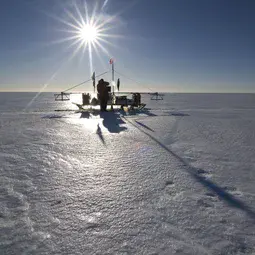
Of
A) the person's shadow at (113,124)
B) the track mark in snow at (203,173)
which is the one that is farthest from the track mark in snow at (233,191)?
the person's shadow at (113,124)

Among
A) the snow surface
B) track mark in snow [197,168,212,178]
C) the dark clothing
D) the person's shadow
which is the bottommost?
the snow surface

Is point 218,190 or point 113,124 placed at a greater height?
point 113,124

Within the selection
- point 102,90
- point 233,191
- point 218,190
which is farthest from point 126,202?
point 102,90

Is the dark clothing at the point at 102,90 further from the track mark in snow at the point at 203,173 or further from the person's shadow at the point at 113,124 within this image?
the track mark in snow at the point at 203,173

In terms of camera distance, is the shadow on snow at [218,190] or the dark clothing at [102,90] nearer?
the shadow on snow at [218,190]

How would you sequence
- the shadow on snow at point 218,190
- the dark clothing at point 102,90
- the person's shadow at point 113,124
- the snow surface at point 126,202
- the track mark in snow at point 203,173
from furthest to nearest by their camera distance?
1. the dark clothing at point 102,90
2. the person's shadow at point 113,124
3. the track mark in snow at point 203,173
4. the shadow on snow at point 218,190
5. the snow surface at point 126,202

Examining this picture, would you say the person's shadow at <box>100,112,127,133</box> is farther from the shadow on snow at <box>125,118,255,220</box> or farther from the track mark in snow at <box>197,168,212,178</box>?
the track mark in snow at <box>197,168,212,178</box>

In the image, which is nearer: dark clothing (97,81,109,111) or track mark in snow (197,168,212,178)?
track mark in snow (197,168,212,178)

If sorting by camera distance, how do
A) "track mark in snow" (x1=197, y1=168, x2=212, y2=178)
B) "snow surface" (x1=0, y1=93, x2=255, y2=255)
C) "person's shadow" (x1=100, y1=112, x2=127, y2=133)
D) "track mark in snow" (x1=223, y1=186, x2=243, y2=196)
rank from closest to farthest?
"snow surface" (x1=0, y1=93, x2=255, y2=255), "track mark in snow" (x1=223, y1=186, x2=243, y2=196), "track mark in snow" (x1=197, y1=168, x2=212, y2=178), "person's shadow" (x1=100, y1=112, x2=127, y2=133)

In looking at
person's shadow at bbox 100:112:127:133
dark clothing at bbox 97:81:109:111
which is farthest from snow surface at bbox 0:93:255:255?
dark clothing at bbox 97:81:109:111

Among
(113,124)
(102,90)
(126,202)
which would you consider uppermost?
(102,90)

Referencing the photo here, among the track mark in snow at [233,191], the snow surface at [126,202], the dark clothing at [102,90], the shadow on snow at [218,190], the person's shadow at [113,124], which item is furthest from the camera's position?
the dark clothing at [102,90]

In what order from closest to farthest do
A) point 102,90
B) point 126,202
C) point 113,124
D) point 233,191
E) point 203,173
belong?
point 126,202, point 233,191, point 203,173, point 113,124, point 102,90

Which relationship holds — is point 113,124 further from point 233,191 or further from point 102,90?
point 233,191
